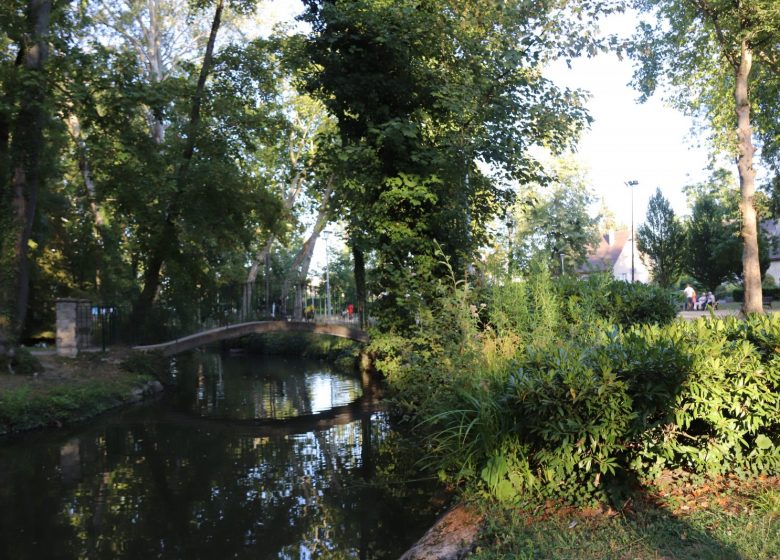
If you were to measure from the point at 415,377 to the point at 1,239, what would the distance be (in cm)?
1108

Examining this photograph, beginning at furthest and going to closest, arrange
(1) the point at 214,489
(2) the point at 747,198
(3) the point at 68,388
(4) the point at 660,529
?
(2) the point at 747,198 < (3) the point at 68,388 < (1) the point at 214,489 < (4) the point at 660,529

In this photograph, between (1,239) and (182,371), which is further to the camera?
(182,371)

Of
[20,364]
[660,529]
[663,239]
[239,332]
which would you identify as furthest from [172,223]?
[663,239]

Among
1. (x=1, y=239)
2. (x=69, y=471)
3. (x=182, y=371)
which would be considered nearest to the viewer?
(x=69, y=471)

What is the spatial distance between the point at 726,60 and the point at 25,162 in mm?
19937

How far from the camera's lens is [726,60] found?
766 inches

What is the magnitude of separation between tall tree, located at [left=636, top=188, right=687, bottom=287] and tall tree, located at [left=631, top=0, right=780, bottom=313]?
43.6 ft

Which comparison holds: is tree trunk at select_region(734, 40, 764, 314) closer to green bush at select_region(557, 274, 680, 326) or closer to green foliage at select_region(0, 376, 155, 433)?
green bush at select_region(557, 274, 680, 326)

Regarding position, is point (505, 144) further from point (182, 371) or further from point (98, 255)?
point (182, 371)

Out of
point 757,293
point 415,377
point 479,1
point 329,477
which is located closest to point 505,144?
point 479,1

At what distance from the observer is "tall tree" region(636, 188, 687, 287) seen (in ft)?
117

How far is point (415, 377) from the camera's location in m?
7.36

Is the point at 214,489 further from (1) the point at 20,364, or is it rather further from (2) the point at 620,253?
(2) the point at 620,253

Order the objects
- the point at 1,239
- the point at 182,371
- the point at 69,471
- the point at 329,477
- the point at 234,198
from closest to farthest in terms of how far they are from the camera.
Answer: the point at 329,477 → the point at 69,471 → the point at 1,239 → the point at 234,198 → the point at 182,371
